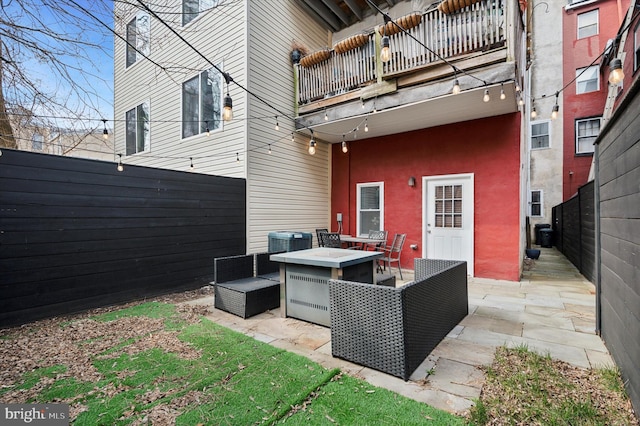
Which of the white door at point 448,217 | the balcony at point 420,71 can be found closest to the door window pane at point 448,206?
the white door at point 448,217

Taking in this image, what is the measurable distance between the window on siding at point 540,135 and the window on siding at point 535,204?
1869 mm

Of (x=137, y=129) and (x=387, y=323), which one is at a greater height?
(x=137, y=129)

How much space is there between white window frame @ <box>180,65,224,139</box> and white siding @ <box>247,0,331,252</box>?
3.22ft

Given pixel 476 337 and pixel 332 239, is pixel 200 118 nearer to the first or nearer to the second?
pixel 332 239

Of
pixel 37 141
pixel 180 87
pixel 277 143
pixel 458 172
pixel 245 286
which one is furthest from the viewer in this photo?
pixel 180 87

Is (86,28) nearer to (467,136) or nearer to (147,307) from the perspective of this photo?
(147,307)

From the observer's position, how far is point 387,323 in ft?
7.50

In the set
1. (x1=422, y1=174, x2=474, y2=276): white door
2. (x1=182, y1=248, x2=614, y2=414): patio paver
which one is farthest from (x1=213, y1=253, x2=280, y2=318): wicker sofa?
(x1=422, y1=174, x2=474, y2=276): white door

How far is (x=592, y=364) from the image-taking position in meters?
2.48

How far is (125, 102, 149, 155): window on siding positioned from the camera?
27.8 feet

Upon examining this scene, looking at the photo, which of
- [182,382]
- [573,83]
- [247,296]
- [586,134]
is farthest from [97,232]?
[573,83]

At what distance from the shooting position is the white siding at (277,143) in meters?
6.03

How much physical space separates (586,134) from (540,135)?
4.60ft

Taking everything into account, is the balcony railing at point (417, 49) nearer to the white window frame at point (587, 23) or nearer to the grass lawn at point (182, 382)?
the grass lawn at point (182, 382)
